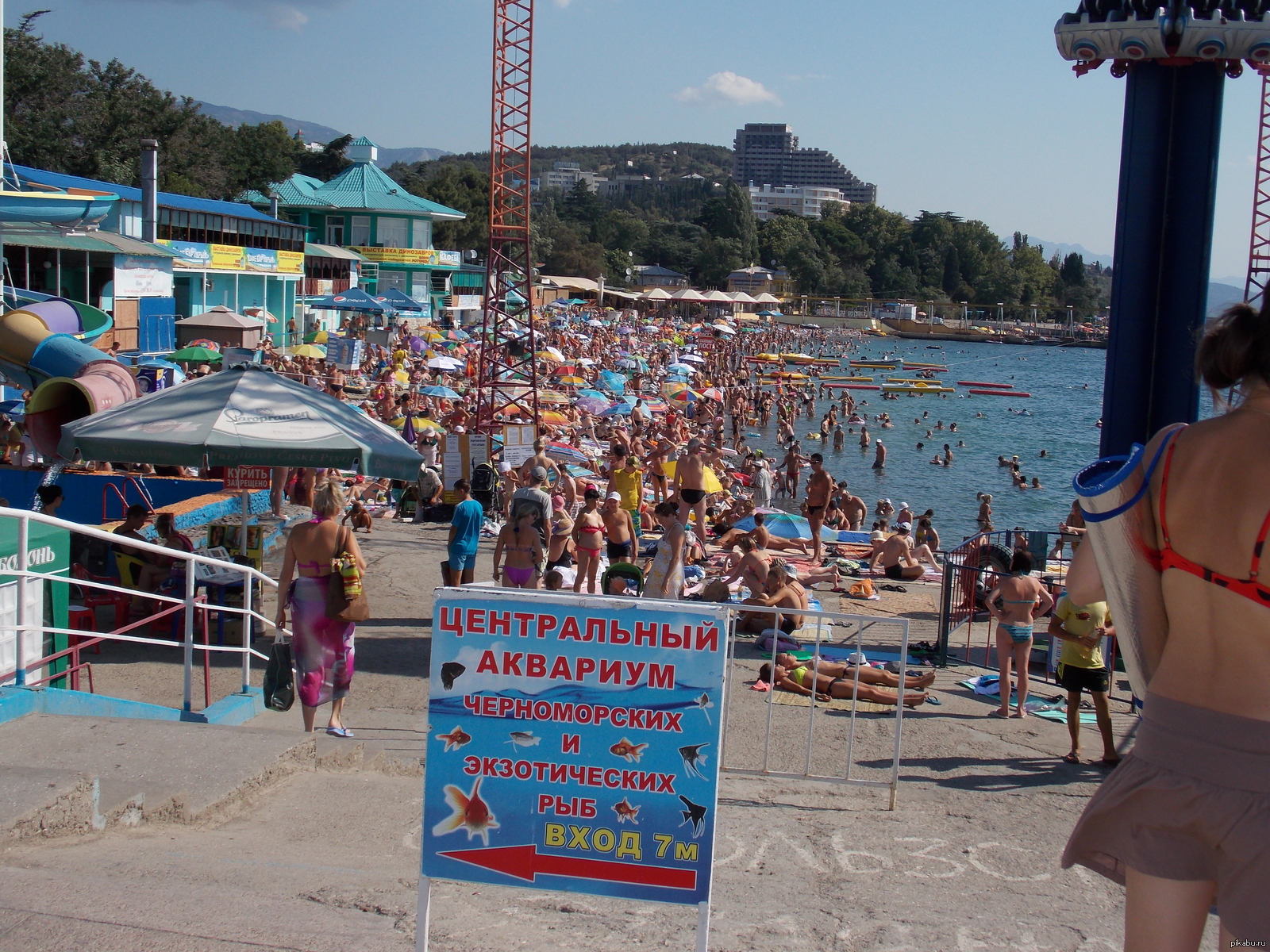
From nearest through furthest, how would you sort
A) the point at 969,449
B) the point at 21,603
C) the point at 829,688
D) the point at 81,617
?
the point at 21,603, the point at 81,617, the point at 829,688, the point at 969,449

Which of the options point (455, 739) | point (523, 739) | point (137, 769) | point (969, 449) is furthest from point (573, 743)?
point (969, 449)

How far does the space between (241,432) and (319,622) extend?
5.95 ft

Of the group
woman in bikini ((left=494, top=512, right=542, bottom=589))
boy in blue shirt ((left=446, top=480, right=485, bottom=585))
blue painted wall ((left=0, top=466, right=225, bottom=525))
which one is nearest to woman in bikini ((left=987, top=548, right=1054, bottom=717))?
woman in bikini ((left=494, top=512, right=542, bottom=589))

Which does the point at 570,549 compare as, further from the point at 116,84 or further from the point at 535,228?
the point at 535,228

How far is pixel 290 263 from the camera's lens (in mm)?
38062

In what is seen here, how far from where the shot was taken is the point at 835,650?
8.70m

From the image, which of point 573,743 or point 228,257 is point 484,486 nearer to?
point 573,743

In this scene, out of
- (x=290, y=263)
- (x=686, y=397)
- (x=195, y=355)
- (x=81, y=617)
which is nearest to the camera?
(x=81, y=617)

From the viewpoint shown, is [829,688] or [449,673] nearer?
[449,673]

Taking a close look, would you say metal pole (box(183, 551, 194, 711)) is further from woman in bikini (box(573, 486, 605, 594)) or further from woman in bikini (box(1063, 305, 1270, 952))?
woman in bikini (box(573, 486, 605, 594))

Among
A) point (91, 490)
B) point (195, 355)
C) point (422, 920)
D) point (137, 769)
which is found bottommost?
point (137, 769)

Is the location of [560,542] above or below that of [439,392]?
below

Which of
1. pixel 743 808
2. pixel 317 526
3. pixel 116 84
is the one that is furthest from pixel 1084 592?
pixel 116 84

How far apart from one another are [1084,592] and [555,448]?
1620 cm
